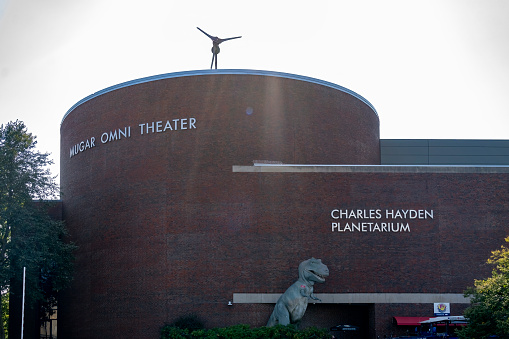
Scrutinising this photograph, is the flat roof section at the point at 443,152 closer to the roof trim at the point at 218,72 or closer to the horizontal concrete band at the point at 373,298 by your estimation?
the roof trim at the point at 218,72

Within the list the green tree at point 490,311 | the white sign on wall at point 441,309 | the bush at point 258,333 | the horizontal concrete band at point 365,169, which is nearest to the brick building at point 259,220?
the horizontal concrete band at point 365,169

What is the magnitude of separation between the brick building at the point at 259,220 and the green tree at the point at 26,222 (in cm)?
259

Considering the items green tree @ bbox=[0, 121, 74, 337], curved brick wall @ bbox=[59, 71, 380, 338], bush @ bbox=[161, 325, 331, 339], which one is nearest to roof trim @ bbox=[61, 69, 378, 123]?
curved brick wall @ bbox=[59, 71, 380, 338]

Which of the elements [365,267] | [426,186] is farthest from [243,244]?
[426,186]

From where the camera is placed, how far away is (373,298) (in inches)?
1726

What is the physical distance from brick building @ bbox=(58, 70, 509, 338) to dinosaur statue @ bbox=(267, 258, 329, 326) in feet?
7.15

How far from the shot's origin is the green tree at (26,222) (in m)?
44.8

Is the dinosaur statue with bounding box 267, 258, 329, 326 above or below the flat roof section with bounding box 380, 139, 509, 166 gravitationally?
below

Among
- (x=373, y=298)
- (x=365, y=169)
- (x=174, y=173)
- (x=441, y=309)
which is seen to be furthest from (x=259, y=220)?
(x=441, y=309)

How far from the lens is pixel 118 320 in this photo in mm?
45781

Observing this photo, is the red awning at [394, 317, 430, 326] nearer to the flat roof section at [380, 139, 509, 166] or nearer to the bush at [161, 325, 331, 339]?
the bush at [161, 325, 331, 339]

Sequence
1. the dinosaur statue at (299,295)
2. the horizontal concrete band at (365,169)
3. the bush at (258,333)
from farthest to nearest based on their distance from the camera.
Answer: the horizontal concrete band at (365,169) < the dinosaur statue at (299,295) < the bush at (258,333)

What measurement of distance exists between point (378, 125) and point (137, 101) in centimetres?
1612

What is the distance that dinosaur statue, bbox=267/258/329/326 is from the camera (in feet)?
134
